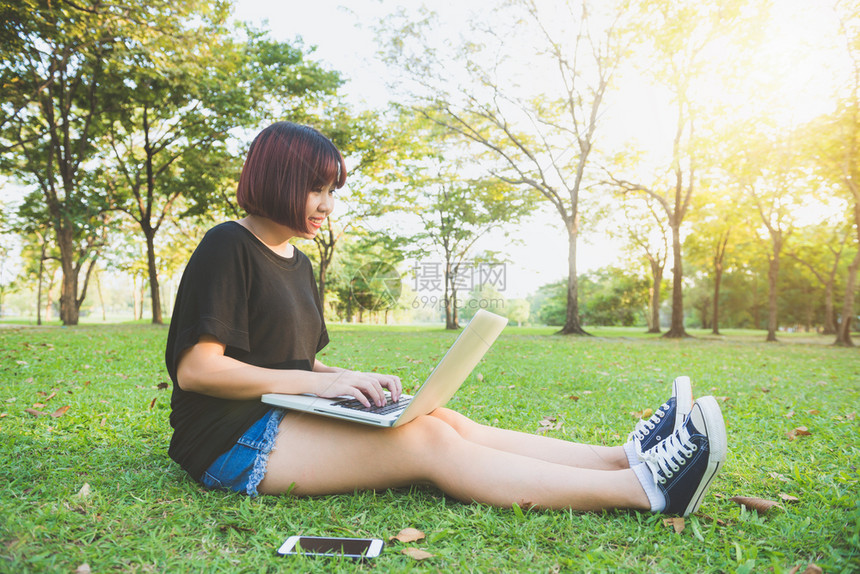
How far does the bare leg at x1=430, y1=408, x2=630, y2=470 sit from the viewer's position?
185 centimetres

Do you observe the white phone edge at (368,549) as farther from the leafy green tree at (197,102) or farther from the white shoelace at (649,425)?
the leafy green tree at (197,102)

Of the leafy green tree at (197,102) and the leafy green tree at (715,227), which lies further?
the leafy green tree at (715,227)

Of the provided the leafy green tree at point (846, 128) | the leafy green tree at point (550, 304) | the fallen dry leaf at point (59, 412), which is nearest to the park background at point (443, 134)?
the leafy green tree at point (846, 128)

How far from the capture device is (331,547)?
1.40m

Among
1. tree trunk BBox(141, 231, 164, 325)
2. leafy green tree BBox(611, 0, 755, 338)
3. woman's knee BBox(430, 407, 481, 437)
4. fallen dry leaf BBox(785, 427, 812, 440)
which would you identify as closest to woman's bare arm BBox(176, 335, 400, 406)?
woman's knee BBox(430, 407, 481, 437)

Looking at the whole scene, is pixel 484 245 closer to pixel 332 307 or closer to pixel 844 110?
pixel 844 110

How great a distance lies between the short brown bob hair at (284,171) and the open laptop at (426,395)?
24.2 inches

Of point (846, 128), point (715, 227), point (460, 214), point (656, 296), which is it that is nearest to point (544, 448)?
point (846, 128)

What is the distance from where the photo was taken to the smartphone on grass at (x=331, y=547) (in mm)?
1354

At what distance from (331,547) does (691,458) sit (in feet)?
3.60

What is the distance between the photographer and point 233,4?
1111 centimetres

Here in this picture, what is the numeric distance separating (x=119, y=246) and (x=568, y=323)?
2011 centimetres

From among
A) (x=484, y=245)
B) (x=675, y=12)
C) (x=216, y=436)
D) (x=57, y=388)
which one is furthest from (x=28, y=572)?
(x=484, y=245)

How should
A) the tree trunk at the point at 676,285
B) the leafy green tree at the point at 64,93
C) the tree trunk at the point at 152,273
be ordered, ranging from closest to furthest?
the leafy green tree at the point at 64,93 → the tree trunk at the point at 676,285 → the tree trunk at the point at 152,273
